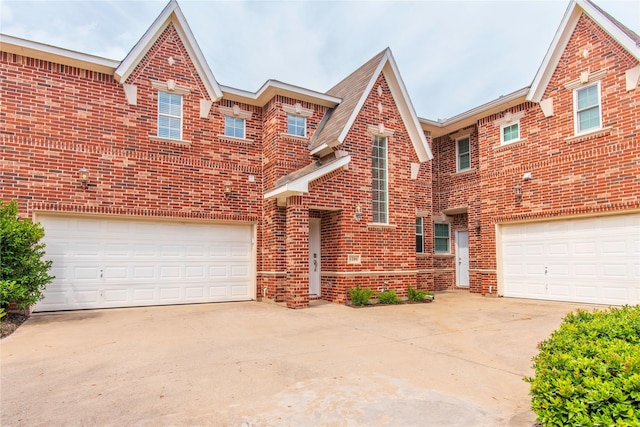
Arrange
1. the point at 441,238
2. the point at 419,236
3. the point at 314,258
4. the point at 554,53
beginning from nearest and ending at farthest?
the point at 554,53
the point at 314,258
the point at 419,236
the point at 441,238

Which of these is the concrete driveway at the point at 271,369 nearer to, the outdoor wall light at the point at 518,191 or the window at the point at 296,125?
the outdoor wall light at the point at 518,191

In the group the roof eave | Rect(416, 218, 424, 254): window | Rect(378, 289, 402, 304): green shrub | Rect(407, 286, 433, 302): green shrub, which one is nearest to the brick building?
the roof eave

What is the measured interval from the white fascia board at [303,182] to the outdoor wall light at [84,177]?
4600 mm

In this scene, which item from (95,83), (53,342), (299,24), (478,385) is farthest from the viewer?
(299,24)

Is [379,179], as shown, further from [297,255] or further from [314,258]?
[297,255]

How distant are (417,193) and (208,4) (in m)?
9.81

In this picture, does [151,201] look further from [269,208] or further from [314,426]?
[314,426]

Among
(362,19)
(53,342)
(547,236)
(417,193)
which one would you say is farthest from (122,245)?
(547,236)

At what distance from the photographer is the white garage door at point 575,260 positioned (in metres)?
10.4

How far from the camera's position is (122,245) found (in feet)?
34.9

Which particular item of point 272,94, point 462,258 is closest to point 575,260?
point 462,258

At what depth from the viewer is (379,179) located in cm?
1248

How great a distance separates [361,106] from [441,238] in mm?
7335

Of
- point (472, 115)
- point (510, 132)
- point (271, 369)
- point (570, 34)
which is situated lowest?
point (271, 369)
